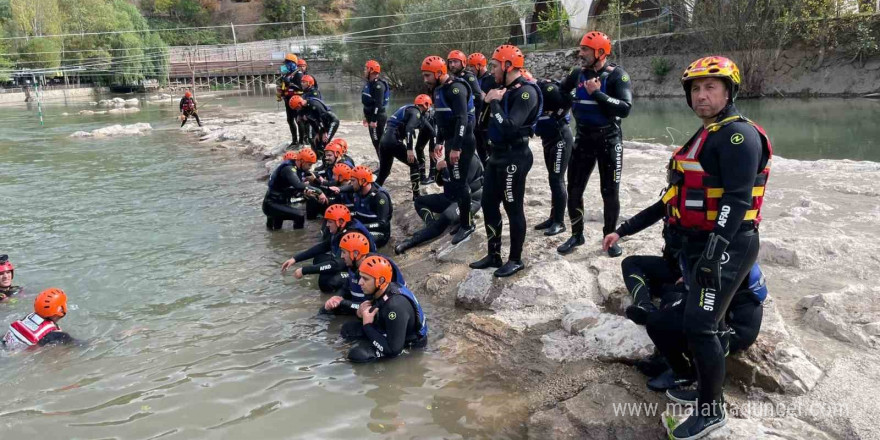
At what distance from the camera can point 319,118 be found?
12.9 m

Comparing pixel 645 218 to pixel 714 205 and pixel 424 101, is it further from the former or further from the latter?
pixel 424 101

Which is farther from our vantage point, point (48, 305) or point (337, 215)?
point (337, 215)

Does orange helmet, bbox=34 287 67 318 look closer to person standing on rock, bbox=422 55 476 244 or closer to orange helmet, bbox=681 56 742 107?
person standing on rock, bbox=422 55 476 244

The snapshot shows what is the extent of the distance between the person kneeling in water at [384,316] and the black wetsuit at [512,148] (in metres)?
1.29

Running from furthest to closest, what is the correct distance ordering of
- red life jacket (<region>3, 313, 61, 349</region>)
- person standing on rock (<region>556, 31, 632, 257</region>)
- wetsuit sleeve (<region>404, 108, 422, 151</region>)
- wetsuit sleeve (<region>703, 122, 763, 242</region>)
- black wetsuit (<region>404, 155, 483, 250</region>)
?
wetsuit sleeve (<region>404, 108, 422, 151</region>) < black wetsuit (<region>404, 155, 483, 250</region>) < red life jacket (<region>3, 313, 61, 349</region>) < person standing on rock (<region>556, 31, 632, 257</region>) < wetsuit sleeve (<region>703, 122, 763, 242</region>)

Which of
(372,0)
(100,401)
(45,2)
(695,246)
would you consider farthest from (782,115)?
(45,2)

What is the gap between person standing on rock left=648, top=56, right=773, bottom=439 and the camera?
3.05m

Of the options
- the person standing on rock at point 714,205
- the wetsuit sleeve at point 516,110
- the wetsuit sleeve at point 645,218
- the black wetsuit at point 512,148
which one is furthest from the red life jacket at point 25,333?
the person standing on rock at point 714,205

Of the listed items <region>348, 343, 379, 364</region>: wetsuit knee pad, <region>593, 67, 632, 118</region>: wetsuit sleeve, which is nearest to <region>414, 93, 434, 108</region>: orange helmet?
<region>593, 67, 632, 118</region>: wetsuit sleeve

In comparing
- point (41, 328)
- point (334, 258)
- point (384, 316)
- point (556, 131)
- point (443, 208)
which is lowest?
point (41, 328)

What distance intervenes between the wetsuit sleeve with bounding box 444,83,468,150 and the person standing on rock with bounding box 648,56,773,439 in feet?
12.3

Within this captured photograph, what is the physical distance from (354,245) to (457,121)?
2.00 metres

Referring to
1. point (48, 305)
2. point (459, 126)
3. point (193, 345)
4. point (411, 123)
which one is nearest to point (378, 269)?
point (193, 345)

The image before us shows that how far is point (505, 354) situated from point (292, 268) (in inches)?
150
